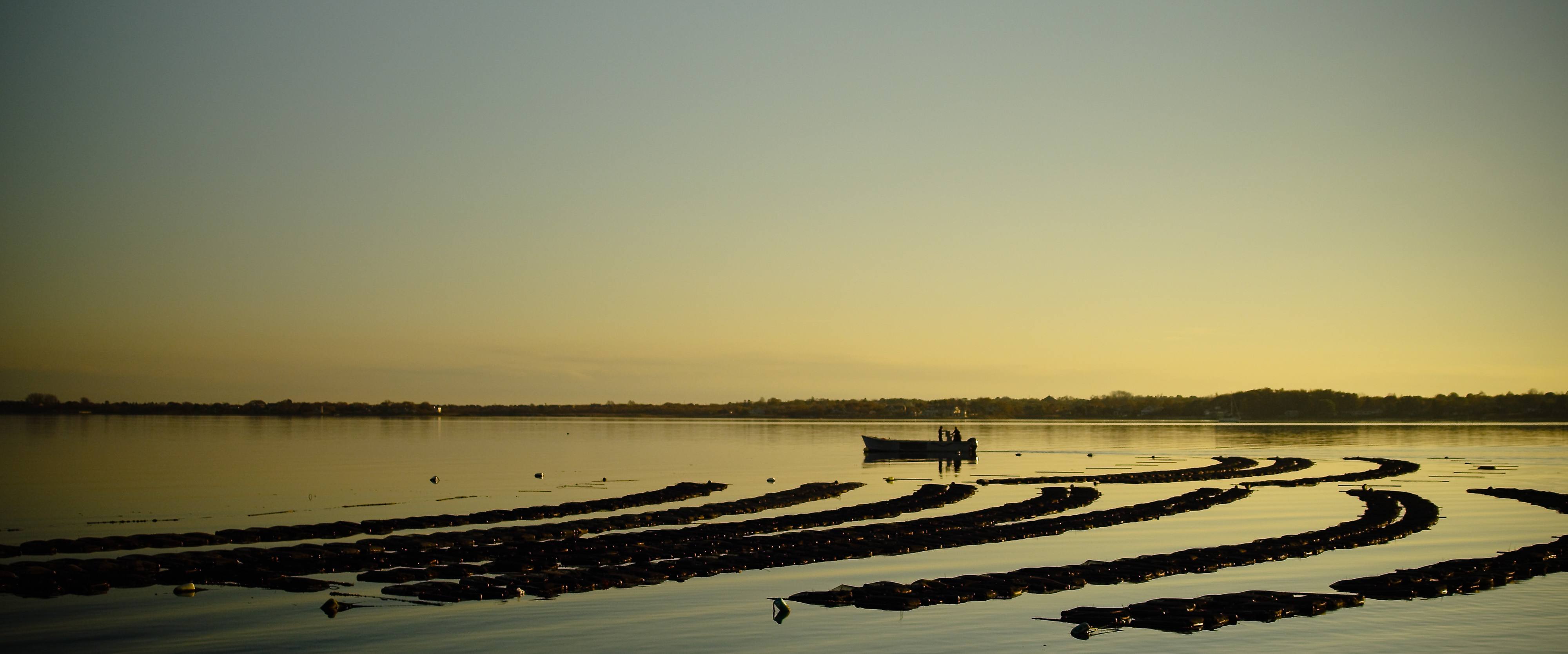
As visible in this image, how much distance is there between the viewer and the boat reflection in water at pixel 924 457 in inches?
3314

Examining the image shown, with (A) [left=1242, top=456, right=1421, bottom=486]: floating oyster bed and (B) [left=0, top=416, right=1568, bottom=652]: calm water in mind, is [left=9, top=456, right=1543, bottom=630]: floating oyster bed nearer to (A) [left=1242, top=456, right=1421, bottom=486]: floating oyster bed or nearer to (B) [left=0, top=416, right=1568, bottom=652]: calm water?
(B) [left=0, top=416, right=1568, bottom=652]: calm water

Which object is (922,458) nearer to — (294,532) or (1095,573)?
(294,532)

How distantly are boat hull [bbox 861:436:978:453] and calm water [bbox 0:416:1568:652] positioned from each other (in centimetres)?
317

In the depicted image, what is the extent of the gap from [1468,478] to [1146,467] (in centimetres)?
1917

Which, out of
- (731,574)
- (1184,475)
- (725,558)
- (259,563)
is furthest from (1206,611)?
(1184,475)

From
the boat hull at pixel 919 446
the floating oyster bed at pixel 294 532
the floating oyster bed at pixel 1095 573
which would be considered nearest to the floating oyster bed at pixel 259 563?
the floating oyster bed at pixel 294 532

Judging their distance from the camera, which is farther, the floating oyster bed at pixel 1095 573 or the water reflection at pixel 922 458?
the water reflection at pixel 922 458

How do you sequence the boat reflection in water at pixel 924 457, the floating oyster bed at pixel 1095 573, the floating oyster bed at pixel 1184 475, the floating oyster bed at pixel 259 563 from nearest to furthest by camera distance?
the floating oyster bed at pixel 1095 573 < the floating oyster bed at pixel 259 563 < the floating oyster bed at pixel 1184 475 < the boat reflection in water at pixel 924 457

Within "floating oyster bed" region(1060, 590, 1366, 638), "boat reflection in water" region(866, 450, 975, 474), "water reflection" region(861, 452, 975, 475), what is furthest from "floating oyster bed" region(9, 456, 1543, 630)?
"boat reflection in water" region(866, 450, 975, 474)

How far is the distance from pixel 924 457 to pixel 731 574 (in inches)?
2659

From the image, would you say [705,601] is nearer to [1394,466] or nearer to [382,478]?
[382,478]

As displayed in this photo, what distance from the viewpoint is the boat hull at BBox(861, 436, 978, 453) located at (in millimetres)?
90562

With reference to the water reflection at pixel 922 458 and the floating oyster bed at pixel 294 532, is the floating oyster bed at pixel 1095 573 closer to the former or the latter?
the floating oyster bed at pixel 294 532

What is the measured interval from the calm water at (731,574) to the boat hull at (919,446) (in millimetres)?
3172
